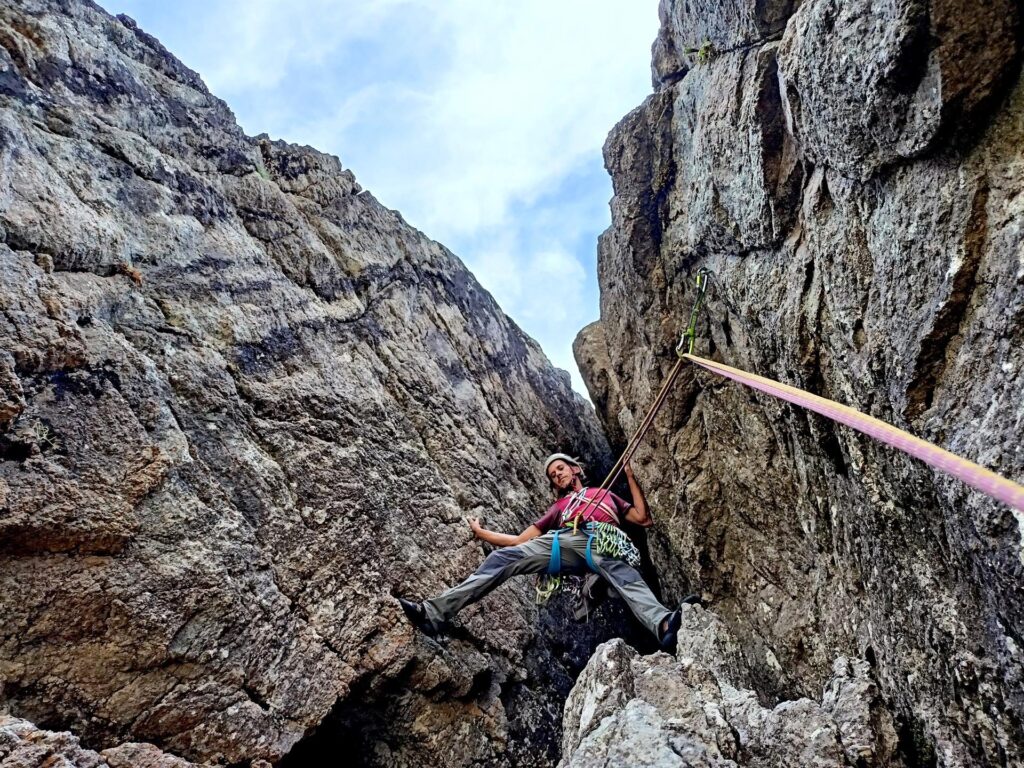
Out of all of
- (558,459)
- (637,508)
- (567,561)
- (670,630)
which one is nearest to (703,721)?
(670,630)

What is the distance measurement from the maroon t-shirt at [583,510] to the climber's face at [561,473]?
0.91 meters

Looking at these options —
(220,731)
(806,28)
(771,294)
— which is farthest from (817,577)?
(220,731)

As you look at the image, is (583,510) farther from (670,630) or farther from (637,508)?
(670,630)

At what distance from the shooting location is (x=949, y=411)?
3531 millimetres

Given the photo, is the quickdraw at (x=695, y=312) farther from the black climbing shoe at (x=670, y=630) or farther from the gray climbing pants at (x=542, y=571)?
the black climbing shoe at (x=670, y=630)

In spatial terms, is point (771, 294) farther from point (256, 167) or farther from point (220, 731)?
point (256, 167)

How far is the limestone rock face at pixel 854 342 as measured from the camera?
3.38 meters

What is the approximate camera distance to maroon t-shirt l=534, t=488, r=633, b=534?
7.29 metres

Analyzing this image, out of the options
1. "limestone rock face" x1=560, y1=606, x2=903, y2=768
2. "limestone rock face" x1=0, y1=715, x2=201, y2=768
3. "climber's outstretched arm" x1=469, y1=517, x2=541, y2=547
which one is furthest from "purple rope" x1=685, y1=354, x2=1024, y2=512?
"limestone rock face" x1=0, y1=715, x2=201, y2=768

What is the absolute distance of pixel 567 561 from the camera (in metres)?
6.96

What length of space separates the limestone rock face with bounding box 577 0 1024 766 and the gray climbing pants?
1257 mm

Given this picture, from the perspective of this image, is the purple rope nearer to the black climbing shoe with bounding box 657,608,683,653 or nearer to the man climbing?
the black climbing shoe with bounding box 657,608,683,653

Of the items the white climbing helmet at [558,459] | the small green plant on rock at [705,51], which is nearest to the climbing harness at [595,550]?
the white climbing helmet at [558,459]

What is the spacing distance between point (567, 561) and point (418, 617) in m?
1.80
